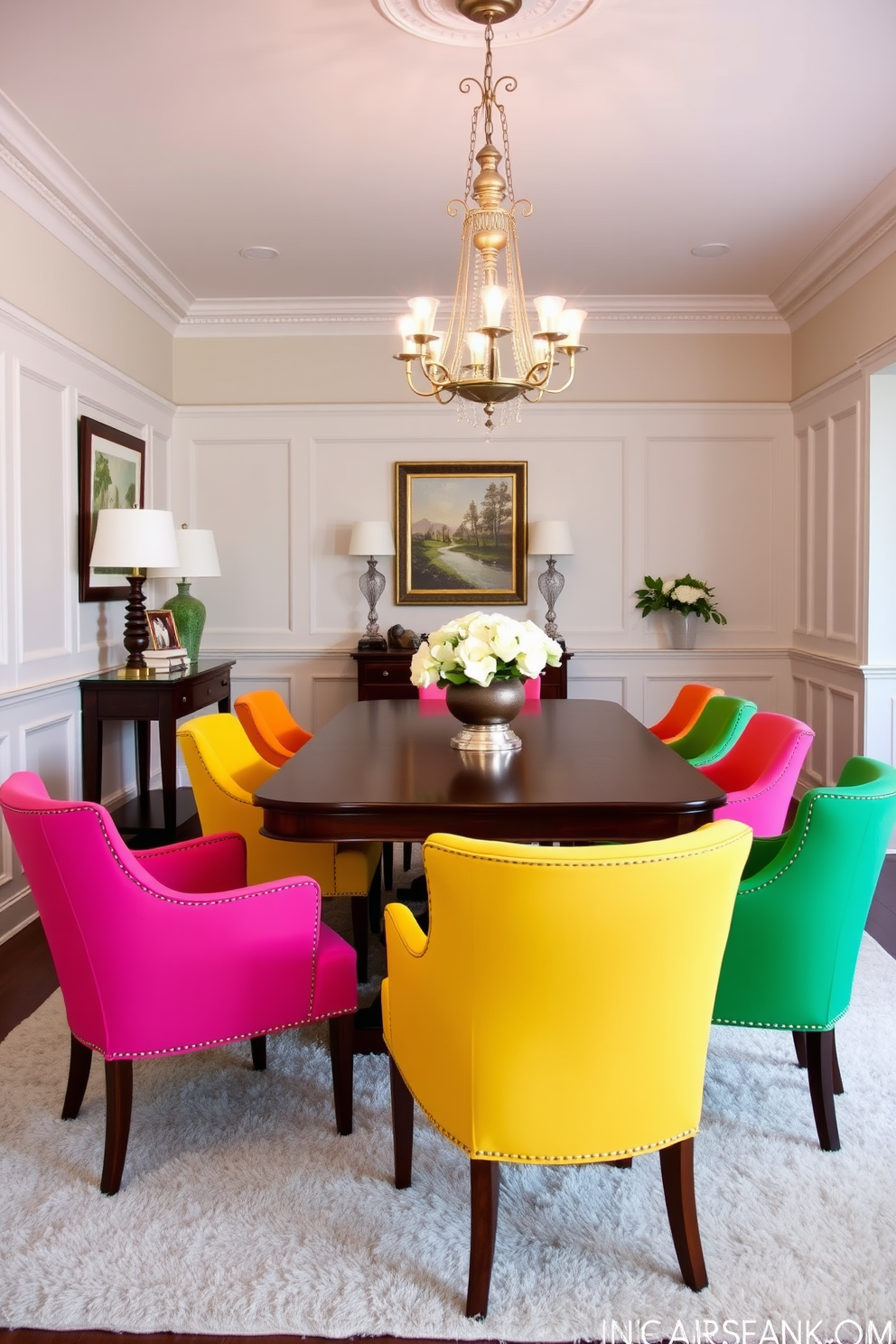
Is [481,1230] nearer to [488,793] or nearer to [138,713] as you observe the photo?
[488,793]

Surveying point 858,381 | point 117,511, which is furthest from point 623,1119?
point 858,381

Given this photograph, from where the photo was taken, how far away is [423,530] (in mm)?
5898

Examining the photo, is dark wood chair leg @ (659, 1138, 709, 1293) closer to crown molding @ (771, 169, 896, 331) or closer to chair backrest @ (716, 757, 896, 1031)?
chair backrest @ (716, 757, 896, 1031)

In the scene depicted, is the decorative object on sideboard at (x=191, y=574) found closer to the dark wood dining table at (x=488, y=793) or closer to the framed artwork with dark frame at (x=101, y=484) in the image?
the framed artwork with dark frame at (x=101, y=484)

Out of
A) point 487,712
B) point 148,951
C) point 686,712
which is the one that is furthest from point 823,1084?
point 686,712

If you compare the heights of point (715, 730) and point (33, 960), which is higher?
point (715, 730)

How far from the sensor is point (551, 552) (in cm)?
559

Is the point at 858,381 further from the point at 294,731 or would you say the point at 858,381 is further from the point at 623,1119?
the point at 623,1119

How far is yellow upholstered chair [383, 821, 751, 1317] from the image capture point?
1476 mm

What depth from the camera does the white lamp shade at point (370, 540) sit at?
220 inches

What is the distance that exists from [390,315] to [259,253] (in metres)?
1.03

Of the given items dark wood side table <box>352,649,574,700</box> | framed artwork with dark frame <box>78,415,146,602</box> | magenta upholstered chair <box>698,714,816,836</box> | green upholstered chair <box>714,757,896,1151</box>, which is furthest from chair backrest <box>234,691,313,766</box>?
green upholstered chair <box>714,757,896,1151</box>

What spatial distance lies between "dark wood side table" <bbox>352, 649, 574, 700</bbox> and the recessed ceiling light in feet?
6.98

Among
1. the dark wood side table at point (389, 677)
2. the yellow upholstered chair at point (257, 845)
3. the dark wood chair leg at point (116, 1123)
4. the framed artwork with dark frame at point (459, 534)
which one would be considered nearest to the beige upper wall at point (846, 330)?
the framed artwork with dark frame at point (459, 534)
